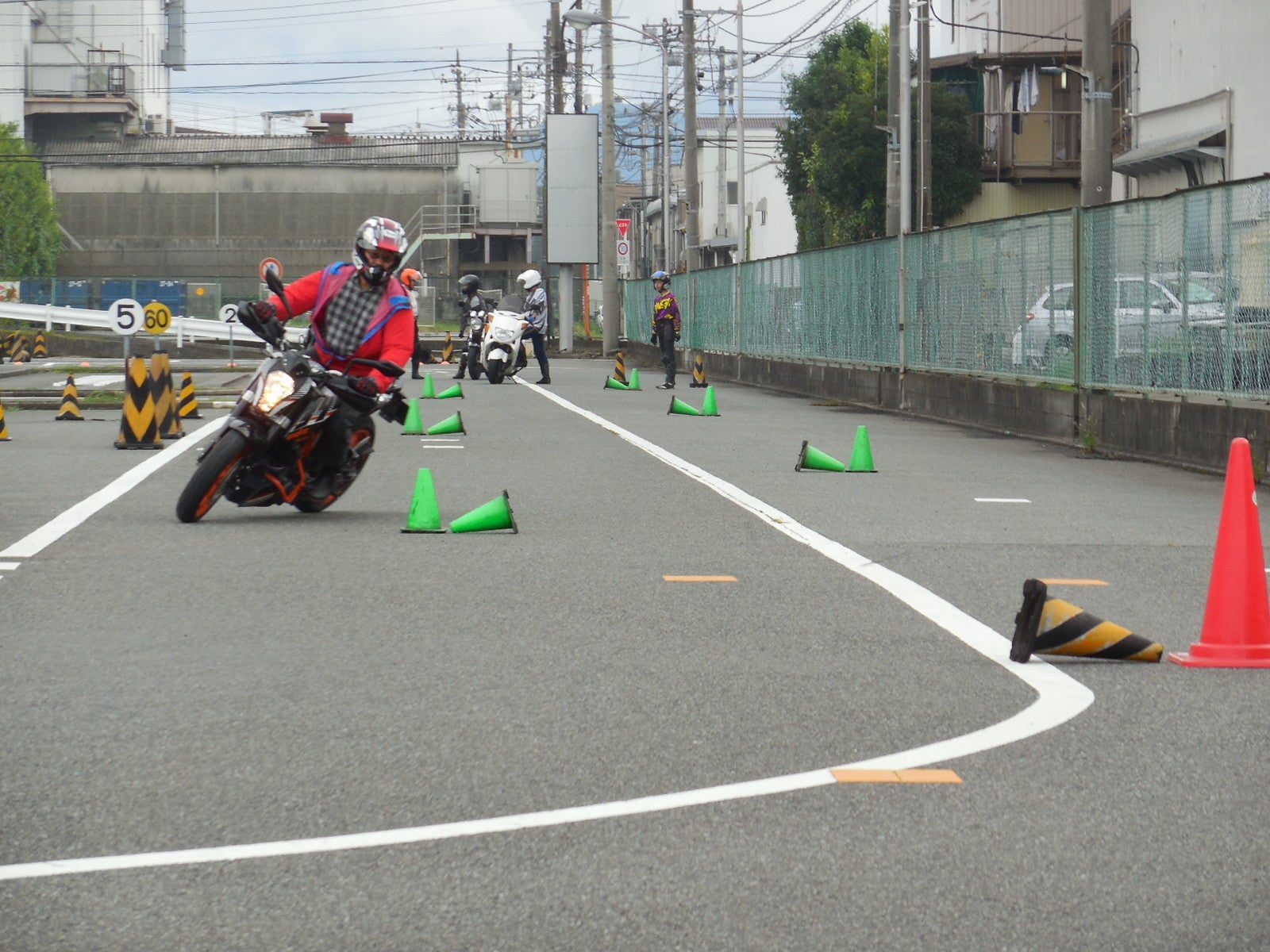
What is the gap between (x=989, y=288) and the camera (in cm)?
2302

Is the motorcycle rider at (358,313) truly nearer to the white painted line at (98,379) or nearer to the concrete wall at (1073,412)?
the concrete wall at (1073,412)

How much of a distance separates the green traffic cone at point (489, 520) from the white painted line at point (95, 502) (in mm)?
2253

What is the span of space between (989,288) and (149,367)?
32.1 feet

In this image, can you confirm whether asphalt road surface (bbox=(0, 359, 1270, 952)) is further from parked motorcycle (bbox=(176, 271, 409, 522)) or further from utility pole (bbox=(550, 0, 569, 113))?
utility pole (bbox=(550, 0, 569, 113))

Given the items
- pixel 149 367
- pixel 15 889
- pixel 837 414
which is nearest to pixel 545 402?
pixel 837 414

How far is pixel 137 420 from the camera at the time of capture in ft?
58.6

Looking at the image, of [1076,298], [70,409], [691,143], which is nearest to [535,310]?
[70,409]

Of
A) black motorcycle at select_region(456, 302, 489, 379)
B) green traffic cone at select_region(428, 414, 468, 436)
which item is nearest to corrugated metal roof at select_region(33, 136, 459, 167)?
black motorcycle at select_region(456, 302, 489, 379)

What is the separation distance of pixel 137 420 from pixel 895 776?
44.1 ft

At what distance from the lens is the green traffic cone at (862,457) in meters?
15.9

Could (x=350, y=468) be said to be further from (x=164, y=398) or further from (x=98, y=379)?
(x=98, y=379)

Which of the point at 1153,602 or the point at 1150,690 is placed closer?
the point at 1150,690

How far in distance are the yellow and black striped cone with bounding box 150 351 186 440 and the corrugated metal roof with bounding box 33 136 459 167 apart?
234 feet

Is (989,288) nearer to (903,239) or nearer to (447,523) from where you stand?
(903,239)
